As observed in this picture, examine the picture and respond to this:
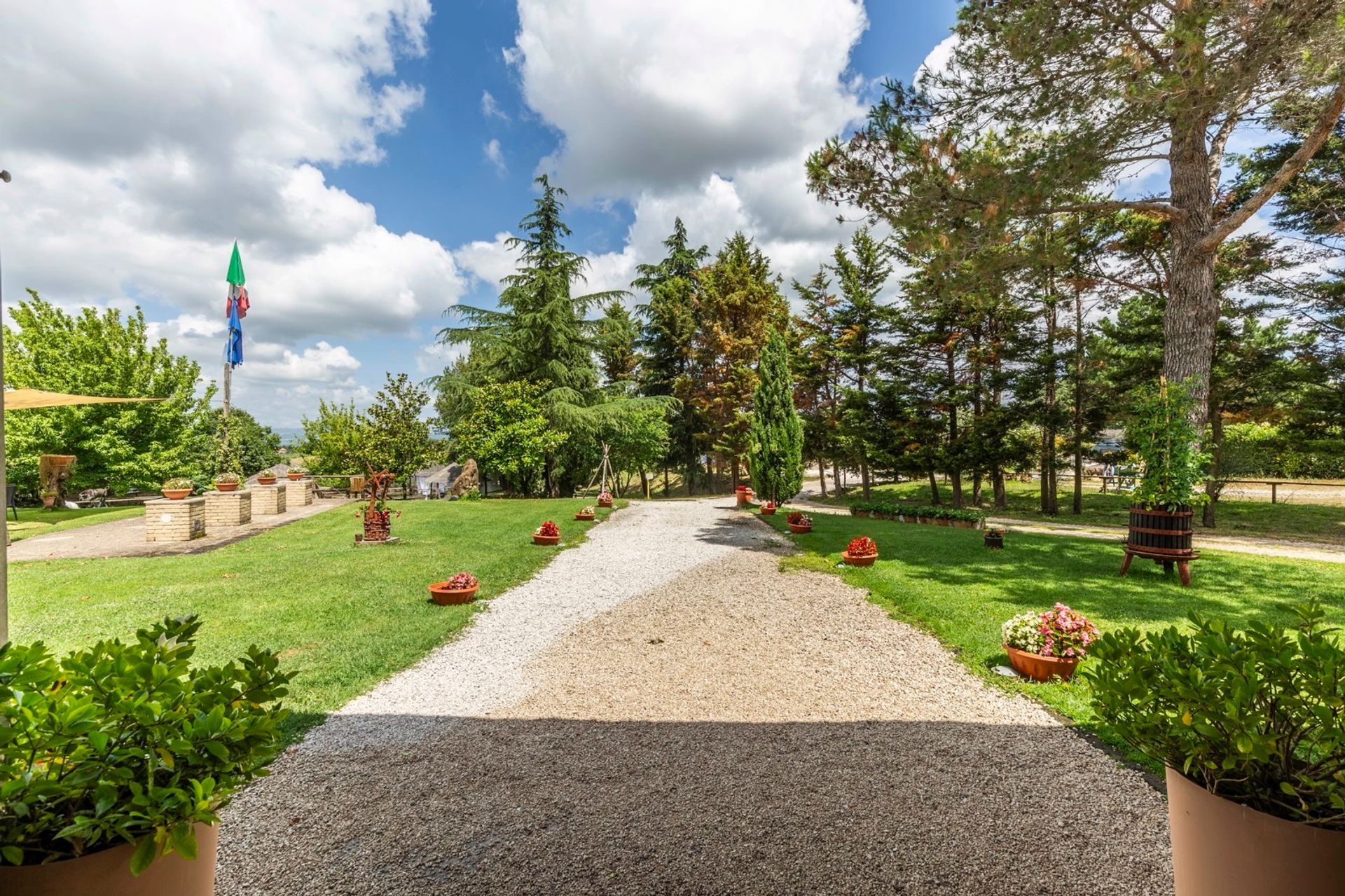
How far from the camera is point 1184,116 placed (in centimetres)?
738

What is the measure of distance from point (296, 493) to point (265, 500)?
208 cm

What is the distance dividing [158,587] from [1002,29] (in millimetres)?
14016

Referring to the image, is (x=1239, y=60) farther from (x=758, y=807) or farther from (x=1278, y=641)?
(x=758, y=807)

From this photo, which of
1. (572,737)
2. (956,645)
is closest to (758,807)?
(572,737)

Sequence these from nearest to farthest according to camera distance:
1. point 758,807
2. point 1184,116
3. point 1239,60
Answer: point 758,807 < point 1239,60 < point 1184,116

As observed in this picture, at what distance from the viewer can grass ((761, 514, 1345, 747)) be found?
5.44 m

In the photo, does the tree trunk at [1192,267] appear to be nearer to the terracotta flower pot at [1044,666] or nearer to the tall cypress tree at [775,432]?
the terracotta flower pot at [1044,666]

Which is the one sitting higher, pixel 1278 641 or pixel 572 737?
pixel 1278 641

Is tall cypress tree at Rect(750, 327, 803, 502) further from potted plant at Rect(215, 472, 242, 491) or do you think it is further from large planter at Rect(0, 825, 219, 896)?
large planter at Rect(0, 825, 219, 896)

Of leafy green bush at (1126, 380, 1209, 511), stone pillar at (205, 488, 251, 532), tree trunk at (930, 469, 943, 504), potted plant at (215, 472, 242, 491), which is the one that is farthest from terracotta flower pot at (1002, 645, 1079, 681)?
tree trunk at (930, 469, 943, 504)

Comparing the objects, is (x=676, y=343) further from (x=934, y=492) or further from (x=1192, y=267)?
(x=1192, y=267)

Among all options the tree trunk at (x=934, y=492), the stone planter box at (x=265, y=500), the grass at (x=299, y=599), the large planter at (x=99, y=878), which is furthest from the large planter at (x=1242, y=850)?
the tree trunk at (x=934, y=492)

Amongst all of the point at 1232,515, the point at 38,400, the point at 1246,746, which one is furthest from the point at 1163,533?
the point at 38,400

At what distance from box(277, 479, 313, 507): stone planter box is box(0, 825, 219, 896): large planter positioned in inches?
726
